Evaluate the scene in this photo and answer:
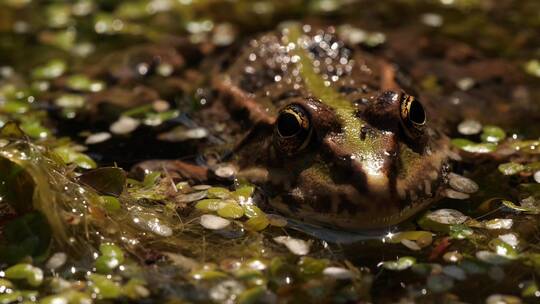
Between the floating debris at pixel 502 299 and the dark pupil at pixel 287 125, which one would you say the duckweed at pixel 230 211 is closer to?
the dark pupil at pixel 287 125

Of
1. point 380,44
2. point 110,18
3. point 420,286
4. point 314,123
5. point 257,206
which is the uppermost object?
point 110,18

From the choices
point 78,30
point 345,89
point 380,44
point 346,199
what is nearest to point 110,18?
point 78,30

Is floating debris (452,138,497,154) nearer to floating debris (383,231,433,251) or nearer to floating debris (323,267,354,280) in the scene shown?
floating debris (383,231,433,251)

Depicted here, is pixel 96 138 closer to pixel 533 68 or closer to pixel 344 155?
pixel 344 155

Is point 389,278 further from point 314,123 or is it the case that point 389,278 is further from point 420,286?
point 314,123

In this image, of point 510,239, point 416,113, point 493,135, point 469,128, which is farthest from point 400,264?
point 469,128

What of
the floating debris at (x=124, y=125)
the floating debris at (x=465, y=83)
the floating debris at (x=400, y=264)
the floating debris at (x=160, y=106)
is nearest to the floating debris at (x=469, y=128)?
the floating debris at (x=465, y=83)
